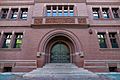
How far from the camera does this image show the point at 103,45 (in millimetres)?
11742

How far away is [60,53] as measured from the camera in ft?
39.3

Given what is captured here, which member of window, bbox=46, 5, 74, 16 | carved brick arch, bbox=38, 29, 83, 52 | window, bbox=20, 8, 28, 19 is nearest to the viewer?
carved brick arch, bbox=38, 29, 83, 52

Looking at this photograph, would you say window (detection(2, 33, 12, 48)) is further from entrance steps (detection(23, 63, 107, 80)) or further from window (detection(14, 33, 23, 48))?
entrance steps (detection(23, 63, 107, 80))

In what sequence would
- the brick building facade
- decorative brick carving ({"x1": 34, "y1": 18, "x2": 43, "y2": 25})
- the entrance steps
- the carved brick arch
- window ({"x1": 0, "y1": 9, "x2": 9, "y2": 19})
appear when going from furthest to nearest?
1. window ({"x1": 0, "y1": 9, "x2": 9, "y2": 19})
2. decorative brick carving ({"x1": 34, "y1": 18, "x2": 43, "y2": 25})
3. the carved brick arch
4. the brick building facade
5. the entrance steps

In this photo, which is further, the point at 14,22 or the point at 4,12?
the point at 4,12

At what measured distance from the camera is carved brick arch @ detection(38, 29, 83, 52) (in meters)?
11.0

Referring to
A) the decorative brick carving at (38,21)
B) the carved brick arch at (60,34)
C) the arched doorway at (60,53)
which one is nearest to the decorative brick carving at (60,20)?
the decorative brick carving at (38,21)

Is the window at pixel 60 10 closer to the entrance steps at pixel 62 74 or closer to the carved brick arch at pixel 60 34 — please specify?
the carved brick arch at pixel 60 34

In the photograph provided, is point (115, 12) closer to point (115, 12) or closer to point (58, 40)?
point (115, 12)

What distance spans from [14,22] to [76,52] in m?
7.31

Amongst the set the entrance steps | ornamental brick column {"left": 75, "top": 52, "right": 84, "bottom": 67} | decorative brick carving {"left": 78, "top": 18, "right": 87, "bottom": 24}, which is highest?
decorative brick carving {"left": 78, "top": 18, "right": 87, "bottom": 24}

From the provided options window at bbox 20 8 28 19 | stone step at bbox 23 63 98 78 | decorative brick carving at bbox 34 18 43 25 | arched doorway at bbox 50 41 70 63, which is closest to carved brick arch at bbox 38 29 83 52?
arched doorway at bbox 50 41 70 63

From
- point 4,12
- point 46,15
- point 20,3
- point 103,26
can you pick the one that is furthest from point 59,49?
point 4,12

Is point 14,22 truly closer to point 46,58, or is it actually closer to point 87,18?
point 46,58
